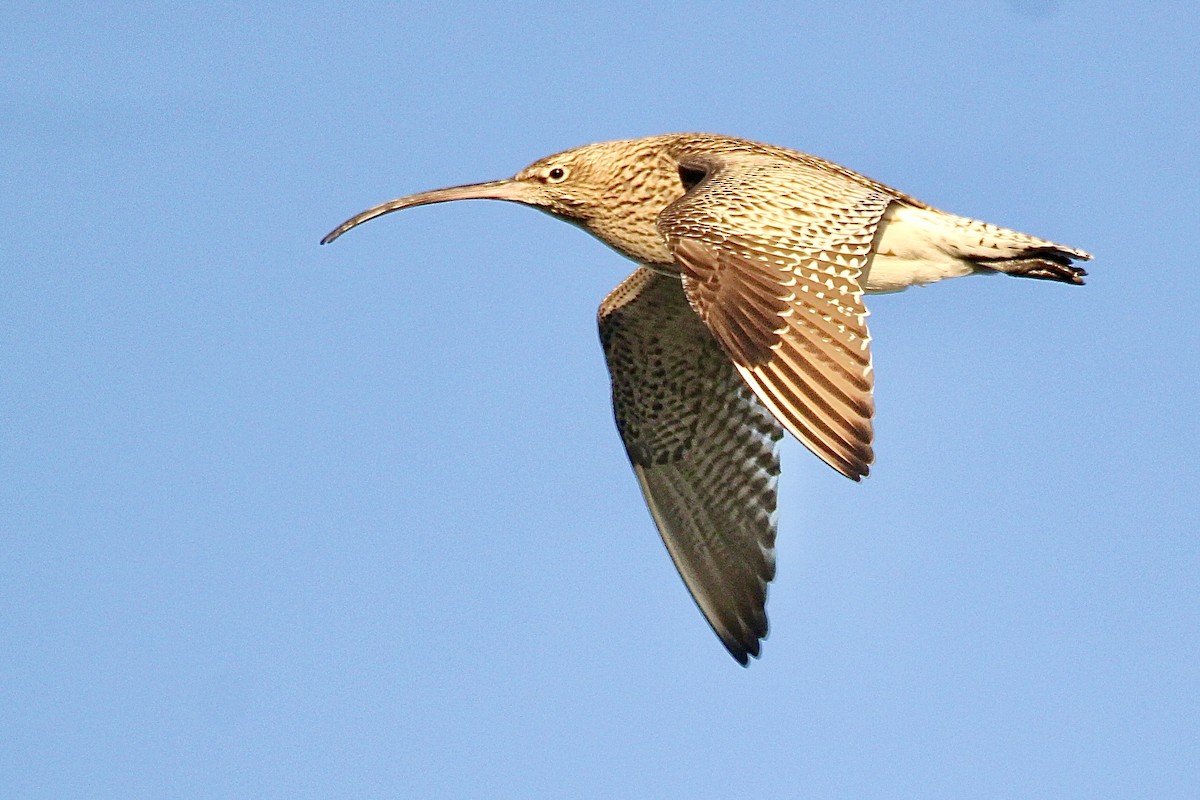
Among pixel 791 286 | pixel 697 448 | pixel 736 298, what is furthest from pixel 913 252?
pixel 697 448

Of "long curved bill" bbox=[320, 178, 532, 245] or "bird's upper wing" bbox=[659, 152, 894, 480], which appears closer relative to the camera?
"bird's upper wing" bbox=[659, 152, 894, 480]

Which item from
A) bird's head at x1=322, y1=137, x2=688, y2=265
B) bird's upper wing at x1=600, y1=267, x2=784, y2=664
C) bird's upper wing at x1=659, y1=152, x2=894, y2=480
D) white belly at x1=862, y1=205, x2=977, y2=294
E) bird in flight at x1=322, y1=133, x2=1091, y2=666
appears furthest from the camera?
bird's upper wing at x1=600, y1=267, x2=784, y2=664

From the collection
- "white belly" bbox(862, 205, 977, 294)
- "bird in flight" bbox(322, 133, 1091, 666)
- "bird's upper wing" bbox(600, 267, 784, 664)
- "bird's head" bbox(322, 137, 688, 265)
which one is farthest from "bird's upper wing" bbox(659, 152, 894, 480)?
"bird's upper wing" bbox(600, 267, 784, 664)

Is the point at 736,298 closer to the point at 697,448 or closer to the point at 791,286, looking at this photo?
the point at 791,286

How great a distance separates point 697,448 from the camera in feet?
40.9

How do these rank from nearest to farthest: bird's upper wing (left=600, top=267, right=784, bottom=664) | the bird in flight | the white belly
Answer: the bird in flight, the white belly, bird's upper wing (left=600, top=267, right=784, bottom=664)

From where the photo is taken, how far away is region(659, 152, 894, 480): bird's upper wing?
8.50 m

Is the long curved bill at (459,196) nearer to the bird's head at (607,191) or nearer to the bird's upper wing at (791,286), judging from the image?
the bird's head at (607,191)

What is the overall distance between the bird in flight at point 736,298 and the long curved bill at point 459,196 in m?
0.01

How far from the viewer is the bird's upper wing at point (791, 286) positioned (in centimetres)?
850

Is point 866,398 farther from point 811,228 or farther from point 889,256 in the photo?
point 889,256

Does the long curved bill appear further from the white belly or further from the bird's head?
the white belly

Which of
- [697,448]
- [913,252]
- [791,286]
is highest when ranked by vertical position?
[913,252]

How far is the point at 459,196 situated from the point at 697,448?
8.01 ft
